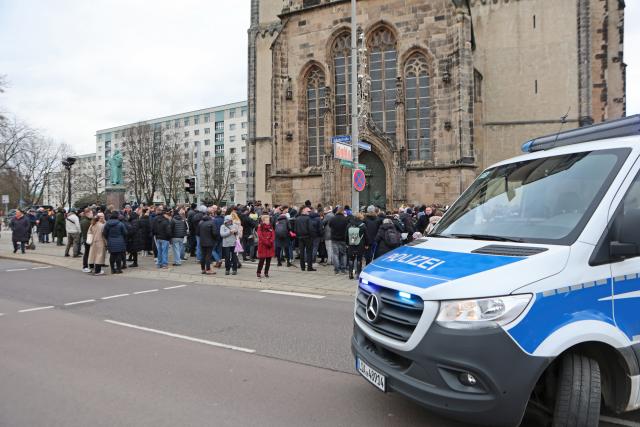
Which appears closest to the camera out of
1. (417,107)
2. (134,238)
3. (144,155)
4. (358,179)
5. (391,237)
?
(391,237)

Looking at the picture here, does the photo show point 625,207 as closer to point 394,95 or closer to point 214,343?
point 214,343

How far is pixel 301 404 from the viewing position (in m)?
4.04

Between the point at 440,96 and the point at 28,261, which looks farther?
the point at 440,96

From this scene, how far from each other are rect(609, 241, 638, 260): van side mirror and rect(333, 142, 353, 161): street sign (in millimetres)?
10009

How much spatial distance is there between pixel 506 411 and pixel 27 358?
211 inches

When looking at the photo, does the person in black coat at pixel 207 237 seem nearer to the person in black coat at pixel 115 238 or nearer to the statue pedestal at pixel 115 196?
the person in black coat at pixel 115 238

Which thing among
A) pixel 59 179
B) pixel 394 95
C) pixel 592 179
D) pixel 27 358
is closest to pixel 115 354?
pixel 27 358

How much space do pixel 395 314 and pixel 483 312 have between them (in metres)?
0.62

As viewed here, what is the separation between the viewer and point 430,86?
74.3ft

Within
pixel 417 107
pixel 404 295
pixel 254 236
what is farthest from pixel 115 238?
pixel 417 107

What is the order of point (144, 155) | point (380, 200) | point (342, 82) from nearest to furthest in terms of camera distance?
point (380, 200) < point (342, 82) < point (144, 155)

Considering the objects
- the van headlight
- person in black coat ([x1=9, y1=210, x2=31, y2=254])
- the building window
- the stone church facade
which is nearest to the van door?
the van headlight

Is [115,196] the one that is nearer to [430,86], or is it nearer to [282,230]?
[282,230]

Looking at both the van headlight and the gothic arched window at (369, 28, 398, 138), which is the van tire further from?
the gothic arched window at (369, 28, 398, 138)
